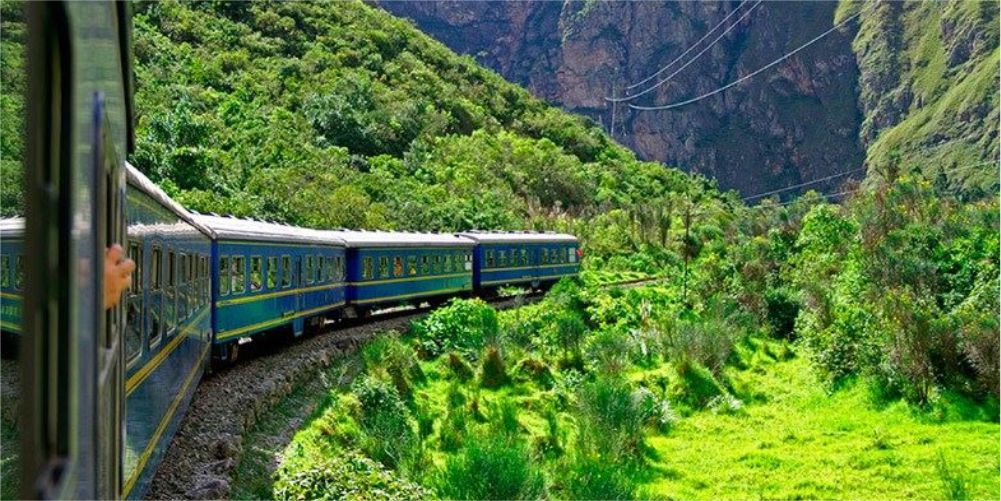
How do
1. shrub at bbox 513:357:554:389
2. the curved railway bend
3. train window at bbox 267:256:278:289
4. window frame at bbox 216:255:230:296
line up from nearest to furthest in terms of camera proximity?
the curved railway bend
window frame at bbox 216:255:230:296
train window at bbox 267:256:278:289
shrub at bbox 513:357:554:389

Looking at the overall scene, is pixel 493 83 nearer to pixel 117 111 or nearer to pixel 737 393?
pixel 737 393

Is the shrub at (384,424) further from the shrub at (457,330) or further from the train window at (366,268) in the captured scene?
the train window at (366,268)

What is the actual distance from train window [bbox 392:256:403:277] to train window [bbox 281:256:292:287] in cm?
510

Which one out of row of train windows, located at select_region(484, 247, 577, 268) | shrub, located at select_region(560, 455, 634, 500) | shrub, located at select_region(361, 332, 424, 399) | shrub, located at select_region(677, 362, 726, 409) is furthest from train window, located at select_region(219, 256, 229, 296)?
row of train windows, located at select_region(484, 247, 577, 268)

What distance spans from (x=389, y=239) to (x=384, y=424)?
27.1ft

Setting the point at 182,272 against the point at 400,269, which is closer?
the point at 182,272

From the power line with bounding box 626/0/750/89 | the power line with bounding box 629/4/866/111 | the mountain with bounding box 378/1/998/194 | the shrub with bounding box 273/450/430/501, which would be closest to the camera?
the shrub with bounding box 273/450/430/501

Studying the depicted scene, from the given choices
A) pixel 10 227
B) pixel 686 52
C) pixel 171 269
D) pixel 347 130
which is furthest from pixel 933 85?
pixel 10 227

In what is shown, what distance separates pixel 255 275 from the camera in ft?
38.3

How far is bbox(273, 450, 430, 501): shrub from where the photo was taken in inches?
294

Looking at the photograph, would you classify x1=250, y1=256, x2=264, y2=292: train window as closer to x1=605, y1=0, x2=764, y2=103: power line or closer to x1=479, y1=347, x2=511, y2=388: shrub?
x1=479, y1=347, x2=511, y2=388: shrub

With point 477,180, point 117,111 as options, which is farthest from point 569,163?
point 117,111

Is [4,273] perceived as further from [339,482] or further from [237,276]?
[237,276]

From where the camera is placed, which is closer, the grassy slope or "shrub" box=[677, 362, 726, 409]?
the grassy slope
